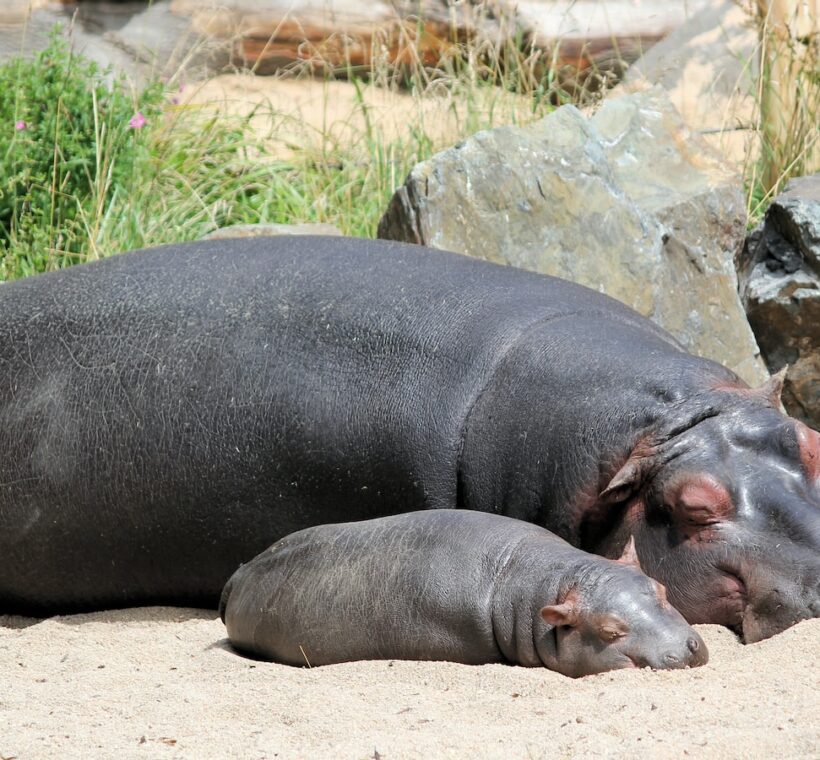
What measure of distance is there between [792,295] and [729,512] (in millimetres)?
2846

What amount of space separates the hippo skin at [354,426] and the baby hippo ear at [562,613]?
46 cm

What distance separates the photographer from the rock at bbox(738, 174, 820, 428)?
20.1ft

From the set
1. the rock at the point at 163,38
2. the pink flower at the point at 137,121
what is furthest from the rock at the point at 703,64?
the pink flower at the point at 137,121

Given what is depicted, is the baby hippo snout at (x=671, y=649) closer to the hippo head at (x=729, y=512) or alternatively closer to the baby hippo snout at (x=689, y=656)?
the baby hippo snout at (x=689, y=656)

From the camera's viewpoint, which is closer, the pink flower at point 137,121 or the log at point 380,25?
the pink flower at point 137,121

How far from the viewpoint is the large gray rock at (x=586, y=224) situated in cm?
602

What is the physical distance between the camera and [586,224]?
20.0 ft

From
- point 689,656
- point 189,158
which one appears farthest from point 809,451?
point 189,158

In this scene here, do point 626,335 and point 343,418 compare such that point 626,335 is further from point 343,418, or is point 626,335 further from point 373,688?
point 373,688

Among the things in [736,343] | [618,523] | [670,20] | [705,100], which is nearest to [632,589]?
[618,523]

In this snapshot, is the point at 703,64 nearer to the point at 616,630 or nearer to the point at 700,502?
the point at 700,502

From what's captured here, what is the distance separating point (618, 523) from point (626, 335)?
679 millimetres

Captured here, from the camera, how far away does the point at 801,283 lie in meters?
6.14

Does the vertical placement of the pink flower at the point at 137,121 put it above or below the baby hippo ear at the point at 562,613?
above
